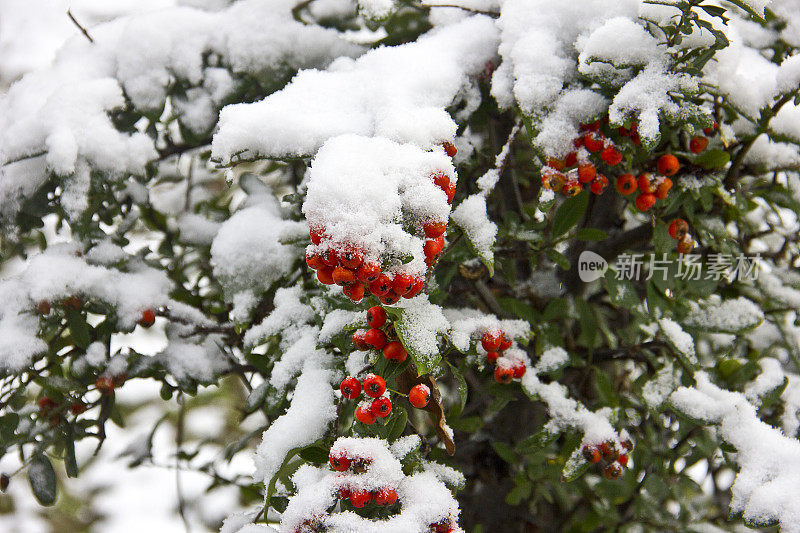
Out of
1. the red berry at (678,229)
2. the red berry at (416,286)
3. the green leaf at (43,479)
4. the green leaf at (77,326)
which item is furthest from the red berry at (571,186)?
the green leaf at (43,479)

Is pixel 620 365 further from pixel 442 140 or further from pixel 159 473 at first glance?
pixel 159 473

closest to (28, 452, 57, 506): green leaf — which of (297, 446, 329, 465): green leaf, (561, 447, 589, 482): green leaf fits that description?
(297, 446, 329, 465): green leaf

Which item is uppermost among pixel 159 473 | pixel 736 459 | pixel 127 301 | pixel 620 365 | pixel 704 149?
pixel 704 149

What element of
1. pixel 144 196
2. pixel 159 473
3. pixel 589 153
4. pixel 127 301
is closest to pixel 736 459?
pixel 589 153

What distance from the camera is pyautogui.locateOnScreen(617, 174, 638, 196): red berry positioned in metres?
1.06

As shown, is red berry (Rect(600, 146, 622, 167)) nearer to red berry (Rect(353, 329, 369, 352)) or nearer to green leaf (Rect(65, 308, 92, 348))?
red berry (Rect(353, 329, 369, 352))

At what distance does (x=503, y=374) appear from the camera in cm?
107

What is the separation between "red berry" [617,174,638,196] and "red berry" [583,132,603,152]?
9cm

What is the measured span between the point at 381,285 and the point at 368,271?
37mm

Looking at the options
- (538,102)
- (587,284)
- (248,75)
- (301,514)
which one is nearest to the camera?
(301,514)

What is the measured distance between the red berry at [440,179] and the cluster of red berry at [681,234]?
1.81 ft

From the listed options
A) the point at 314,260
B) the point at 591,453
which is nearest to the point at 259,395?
the point at 314,260

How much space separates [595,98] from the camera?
39.8 inches

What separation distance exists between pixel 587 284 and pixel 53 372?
1.15 m
